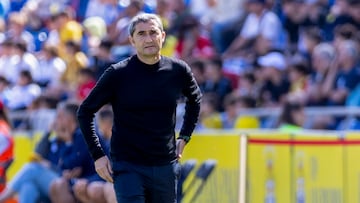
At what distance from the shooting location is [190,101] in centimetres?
743

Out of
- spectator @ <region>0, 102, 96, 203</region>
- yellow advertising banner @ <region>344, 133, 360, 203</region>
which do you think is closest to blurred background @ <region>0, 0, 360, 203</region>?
yellow advertising banner @ <region>344, 133, 360, 203</region>

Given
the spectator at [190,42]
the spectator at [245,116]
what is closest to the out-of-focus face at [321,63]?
the spectator at [245,116]

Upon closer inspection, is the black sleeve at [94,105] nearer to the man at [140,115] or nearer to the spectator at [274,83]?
the man at [140,115]

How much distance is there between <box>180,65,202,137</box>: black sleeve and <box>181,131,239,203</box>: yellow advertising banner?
127 inches

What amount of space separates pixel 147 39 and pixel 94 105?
580mm

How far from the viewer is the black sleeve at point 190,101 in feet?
23.9

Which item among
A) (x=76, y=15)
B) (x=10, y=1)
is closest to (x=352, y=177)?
(x=76, y=15)

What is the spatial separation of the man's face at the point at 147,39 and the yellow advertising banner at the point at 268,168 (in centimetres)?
361

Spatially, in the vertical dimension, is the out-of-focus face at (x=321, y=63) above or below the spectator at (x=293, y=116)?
above

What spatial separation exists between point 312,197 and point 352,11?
448 centimetres

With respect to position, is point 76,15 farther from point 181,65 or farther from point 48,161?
point 181,65

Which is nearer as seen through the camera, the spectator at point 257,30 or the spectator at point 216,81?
the spectator at point 216,81

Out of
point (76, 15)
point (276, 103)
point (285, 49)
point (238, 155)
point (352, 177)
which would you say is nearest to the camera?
point (352, 177)

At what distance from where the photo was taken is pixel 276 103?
13.6m
